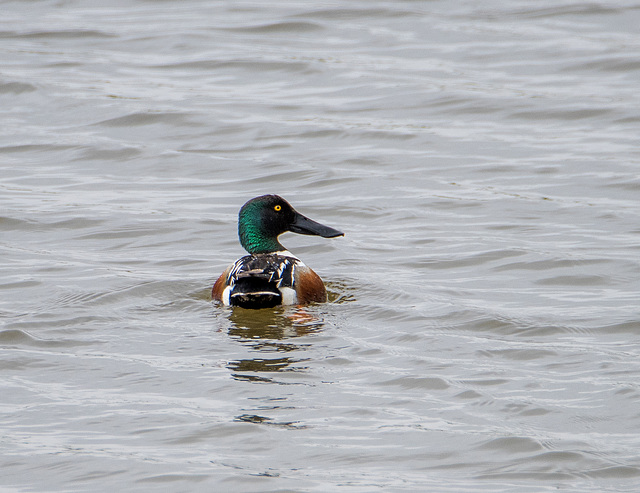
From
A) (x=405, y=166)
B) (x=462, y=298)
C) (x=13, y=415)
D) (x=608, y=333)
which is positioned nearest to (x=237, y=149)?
(x=405, y=166)

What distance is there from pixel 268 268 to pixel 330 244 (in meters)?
2.27

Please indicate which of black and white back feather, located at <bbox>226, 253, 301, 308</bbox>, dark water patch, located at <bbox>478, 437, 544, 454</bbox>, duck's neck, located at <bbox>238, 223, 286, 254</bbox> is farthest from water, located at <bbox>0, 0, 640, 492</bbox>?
duck's neck, located at <bbox>238, 223, 286, 254</bbox>

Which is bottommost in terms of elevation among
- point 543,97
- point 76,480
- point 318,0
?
point 76,480

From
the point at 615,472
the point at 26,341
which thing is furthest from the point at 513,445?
the point at 26,341

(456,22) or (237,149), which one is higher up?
(456,22)

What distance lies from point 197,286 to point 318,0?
40.0 feet

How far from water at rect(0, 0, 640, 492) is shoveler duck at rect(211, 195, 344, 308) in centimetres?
17

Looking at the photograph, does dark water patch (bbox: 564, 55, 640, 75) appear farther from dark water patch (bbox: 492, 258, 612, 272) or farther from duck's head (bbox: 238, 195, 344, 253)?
duck's head (bbox: 238, 195, 344, 253)

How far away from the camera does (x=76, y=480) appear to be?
5.48 m

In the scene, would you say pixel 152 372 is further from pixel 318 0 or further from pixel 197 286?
pixel 318 0

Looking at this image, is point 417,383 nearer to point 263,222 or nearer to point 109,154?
point 263,222

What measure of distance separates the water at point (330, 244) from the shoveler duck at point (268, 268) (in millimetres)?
165

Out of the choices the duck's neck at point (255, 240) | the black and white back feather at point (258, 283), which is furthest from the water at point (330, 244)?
the duck's neck at point (255, 240)

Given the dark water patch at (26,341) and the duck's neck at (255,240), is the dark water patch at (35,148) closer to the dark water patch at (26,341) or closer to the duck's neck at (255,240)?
the duck's neck at (255,240)
